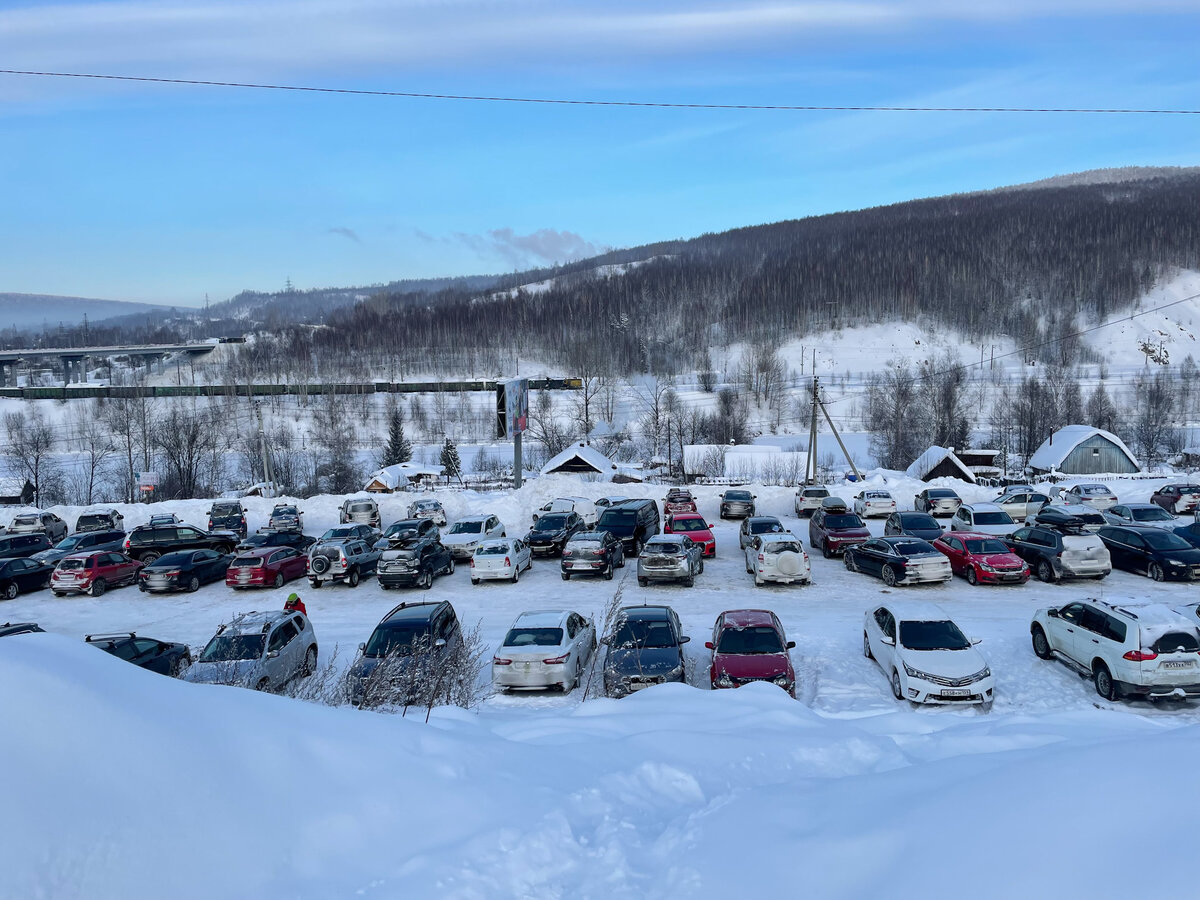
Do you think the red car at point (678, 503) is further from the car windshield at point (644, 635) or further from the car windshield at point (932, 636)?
the car windshield at point (932, 636)

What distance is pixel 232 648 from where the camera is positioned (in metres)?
13.0

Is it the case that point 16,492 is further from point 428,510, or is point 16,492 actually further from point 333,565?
point 333,565

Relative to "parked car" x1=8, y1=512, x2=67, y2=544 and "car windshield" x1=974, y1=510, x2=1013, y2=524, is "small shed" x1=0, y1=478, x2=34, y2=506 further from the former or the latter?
"car windshield" x1=974, y1=510, x2=1013, y2=524

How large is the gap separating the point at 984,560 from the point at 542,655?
13.2 m

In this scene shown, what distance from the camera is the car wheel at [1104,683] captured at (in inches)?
482

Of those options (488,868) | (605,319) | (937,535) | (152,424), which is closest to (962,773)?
(488,868)

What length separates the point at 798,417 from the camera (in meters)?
105

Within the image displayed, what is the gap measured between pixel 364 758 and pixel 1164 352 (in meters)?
159

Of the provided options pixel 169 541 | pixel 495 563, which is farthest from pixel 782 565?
pixel 169 541

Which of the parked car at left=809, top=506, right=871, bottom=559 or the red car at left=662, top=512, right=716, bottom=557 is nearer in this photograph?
the parked car at left=809, top=506, right=871, bottom=559

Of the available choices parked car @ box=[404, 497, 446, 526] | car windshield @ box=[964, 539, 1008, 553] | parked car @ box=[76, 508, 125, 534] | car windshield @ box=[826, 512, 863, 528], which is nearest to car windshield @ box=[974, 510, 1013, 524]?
car windshield @ box=[826, 512, 863, 528]

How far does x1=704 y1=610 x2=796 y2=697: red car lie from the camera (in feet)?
40.9

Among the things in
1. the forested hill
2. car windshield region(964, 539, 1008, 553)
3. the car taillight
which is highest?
the forested hill

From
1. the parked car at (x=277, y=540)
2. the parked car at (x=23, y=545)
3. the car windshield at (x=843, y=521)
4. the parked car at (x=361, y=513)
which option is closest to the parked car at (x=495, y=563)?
the parked car at (x=277, y=540)
